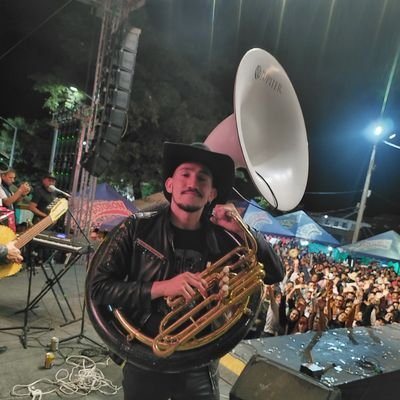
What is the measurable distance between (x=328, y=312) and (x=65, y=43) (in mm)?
10392

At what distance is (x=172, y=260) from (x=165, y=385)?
57cm

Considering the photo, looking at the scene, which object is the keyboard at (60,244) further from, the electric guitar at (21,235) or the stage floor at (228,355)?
the stage floor at (228,355)

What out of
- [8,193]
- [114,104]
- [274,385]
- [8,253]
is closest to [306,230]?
[114,104]

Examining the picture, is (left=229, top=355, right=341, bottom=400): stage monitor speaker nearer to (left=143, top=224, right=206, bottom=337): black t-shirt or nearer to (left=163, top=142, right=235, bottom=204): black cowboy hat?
(left=143, top=224, right=206, bottom=337): black t-shirt

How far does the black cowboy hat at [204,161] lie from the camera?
1.92 metres

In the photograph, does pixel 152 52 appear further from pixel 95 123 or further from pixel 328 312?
pixel 328 312

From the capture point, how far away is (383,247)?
49.3 ft

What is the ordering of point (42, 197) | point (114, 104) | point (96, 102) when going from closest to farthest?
point (42, 197), point (114, 104), point (96, 102)

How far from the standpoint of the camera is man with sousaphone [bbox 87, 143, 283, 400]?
67.5 inches

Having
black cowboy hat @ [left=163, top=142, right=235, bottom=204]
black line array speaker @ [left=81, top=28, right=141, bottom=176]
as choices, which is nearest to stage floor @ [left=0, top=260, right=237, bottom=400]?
black cowboy hat @ [left=163, top=142, right=235, bottom=204]

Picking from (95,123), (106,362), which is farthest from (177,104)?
(106,362)

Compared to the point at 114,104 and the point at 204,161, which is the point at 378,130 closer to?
the point at 114,104

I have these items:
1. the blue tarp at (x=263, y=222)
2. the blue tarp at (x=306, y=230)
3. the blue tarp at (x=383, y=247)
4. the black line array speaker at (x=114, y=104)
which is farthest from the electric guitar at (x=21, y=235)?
the blue tarp at (x=383, y=247)

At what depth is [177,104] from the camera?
1266 centimetres
